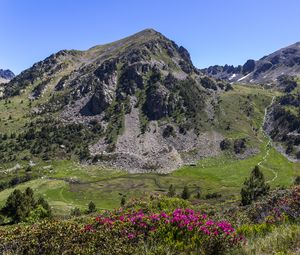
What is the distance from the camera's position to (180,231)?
51.4 feet

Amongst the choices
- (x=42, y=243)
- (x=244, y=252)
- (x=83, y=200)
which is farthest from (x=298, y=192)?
(x=83, y=200)

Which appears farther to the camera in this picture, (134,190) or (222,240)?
(134,190)

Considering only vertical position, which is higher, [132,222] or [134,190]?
[132,222]

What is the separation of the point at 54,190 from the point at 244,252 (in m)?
181

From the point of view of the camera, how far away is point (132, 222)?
16422 millimetres

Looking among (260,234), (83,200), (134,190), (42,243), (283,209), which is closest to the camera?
(42,243)

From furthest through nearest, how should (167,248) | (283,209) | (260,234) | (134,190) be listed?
(134,190)
(283,209)
(260,234)
(167,248)

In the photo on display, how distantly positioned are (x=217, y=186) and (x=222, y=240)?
596 feet

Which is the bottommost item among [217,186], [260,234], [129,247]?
[217,186]

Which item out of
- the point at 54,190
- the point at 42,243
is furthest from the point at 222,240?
the point at 54,190

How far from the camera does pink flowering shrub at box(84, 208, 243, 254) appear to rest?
49.4 feet

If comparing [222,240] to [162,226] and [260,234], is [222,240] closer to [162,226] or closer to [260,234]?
[162,226]

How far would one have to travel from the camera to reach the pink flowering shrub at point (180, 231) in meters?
15.1

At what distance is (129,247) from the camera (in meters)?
14.9
